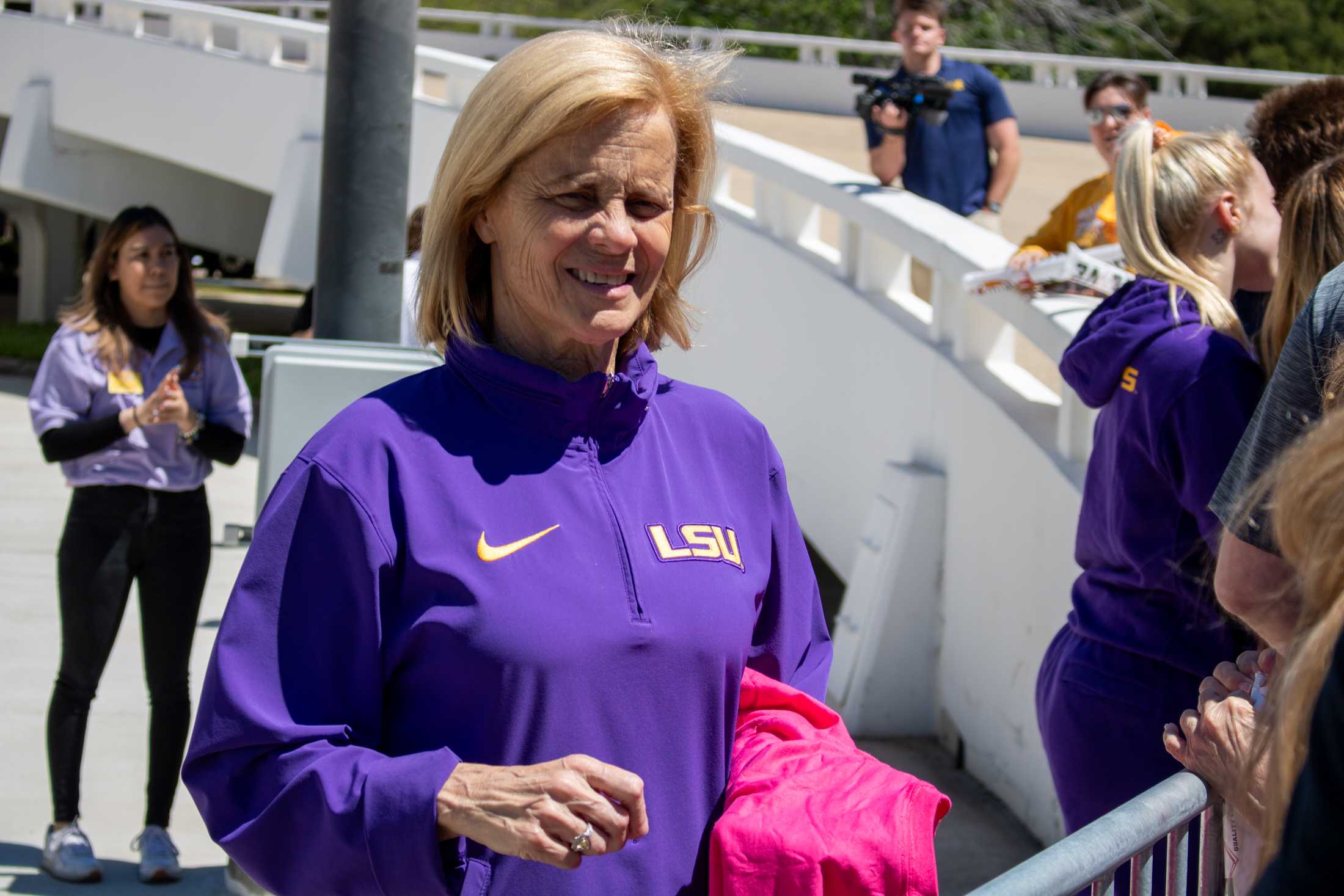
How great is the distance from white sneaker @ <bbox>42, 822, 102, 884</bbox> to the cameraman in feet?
16.7

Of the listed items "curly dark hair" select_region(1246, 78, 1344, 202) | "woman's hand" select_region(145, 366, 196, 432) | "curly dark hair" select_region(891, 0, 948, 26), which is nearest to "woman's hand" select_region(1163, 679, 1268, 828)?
"curly dark hair" select_region(1246, 78, 1344, 202)

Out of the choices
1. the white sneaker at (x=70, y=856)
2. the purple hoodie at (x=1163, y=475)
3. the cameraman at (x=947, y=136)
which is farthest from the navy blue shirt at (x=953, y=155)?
the white sneaker at (x=70, y=856)

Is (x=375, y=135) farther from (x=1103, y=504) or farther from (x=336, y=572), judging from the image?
(x=336, y=572)

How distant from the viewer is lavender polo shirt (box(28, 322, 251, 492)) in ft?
15.8

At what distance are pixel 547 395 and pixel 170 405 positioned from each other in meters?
3.09

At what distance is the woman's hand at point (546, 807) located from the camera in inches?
68.7

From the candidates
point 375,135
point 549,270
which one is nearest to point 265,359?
point 375,135

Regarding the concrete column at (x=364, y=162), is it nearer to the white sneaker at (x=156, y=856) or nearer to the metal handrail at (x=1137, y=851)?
the white sneaker at (x=156, y=856)

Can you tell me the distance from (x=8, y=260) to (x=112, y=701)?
30.1m

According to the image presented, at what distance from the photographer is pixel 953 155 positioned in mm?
8047

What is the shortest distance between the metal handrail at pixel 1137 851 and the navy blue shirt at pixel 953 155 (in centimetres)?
593

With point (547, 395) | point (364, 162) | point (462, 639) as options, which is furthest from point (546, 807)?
point (364, 162)

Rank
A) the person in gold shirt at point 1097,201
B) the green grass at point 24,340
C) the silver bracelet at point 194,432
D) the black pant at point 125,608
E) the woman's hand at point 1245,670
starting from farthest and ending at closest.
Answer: the green grass at point 24,340 < the person in gold shirt at point 1097,201 < the silver bracelet at point 194,432 < the black pant at point 125,608 < the woman's hand at point 1245,670

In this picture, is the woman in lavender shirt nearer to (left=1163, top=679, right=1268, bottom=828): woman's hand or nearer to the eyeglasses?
(left=1163, top=679, right=1268, bottom=828): woman's hand
